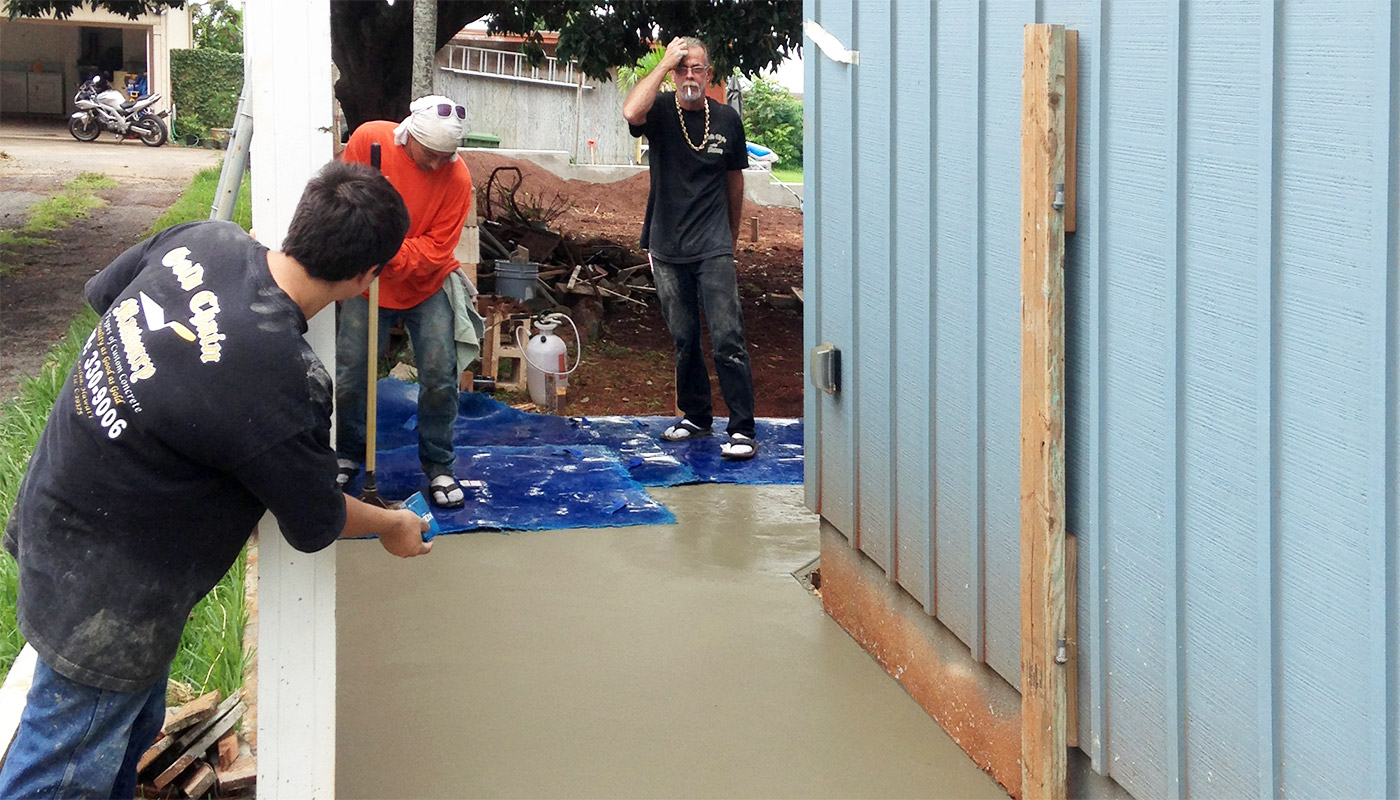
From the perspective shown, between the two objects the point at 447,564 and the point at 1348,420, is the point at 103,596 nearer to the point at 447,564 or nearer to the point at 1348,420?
the point at 1348,420

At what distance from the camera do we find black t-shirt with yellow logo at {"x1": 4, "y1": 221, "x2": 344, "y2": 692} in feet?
7.71

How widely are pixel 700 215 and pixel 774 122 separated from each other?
28.3 metres

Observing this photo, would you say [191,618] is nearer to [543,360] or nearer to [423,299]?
[423,299]

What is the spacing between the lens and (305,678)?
2906mm

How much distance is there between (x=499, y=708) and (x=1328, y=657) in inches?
91.3

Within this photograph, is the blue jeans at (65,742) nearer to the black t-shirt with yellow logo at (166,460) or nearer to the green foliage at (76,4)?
the black t-shirt with yellow logo at (166,460)

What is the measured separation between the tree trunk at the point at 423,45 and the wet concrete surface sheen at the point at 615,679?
4.48 meters

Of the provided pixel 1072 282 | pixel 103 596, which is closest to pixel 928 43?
pixel 1072 282

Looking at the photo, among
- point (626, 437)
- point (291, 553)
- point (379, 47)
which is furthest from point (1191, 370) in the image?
point (379, 47)

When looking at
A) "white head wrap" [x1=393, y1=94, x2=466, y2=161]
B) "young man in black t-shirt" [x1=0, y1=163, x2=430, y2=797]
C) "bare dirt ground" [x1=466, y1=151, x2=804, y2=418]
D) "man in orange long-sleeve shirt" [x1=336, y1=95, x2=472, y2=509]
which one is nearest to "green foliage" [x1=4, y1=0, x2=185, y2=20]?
"bare dirt ground" [x1=466, y1=151, x2=804, y2=418]

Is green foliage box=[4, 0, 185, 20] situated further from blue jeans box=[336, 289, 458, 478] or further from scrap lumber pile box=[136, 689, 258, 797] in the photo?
scrap lumber pile box=[136, 689, 258, 797]

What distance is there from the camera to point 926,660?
3.93 metres

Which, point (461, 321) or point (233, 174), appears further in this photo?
point (233, 174)

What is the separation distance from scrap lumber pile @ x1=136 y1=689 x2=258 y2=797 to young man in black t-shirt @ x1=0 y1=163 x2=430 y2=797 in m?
0.59
